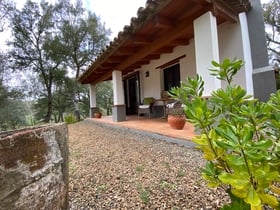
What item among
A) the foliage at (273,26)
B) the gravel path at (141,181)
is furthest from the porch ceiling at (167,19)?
the foliage at (273,26)

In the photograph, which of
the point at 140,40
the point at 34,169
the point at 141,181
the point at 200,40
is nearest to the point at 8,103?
the point at 140,40

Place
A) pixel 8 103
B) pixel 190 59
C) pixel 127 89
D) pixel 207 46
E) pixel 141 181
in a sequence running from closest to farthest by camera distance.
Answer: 1. pixel 141 181
2. pixel 207 46
3. pixel 190 59
4. pixel 127 89
5. pixel 8 103

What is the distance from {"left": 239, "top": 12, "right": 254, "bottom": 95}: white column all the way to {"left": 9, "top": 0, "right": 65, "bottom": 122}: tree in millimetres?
11773

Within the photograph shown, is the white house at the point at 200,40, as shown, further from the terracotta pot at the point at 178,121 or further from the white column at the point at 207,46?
the terracotta pot at the point at 178,121

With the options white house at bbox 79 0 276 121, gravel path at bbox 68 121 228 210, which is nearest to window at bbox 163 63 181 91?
white house at bbox 79 0 276 121

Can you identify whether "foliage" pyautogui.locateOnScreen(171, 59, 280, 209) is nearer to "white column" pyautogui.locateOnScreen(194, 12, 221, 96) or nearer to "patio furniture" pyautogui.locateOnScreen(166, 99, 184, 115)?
"white column" pyautogui.locateOnScreen(194, 12, 221, 96)

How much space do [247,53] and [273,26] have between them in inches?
382

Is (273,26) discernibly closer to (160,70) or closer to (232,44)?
(160,70)

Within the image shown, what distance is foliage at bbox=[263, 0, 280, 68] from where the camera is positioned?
33.9 ft

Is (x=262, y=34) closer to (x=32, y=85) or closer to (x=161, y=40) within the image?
(x=161, y=40)

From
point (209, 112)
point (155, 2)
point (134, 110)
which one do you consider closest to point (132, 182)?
point (209, 112)

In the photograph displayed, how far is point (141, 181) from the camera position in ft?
6.50

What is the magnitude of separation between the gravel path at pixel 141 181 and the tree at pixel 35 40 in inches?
476

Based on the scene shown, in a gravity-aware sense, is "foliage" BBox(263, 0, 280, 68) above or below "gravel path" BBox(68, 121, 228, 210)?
above
